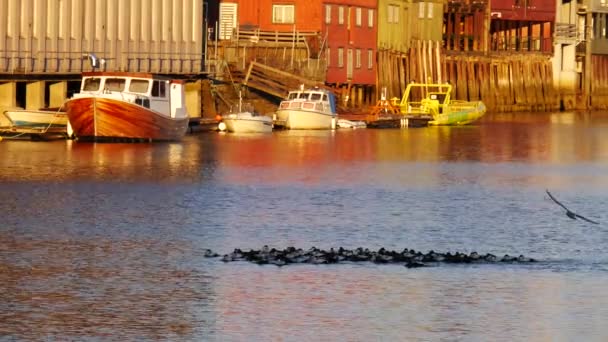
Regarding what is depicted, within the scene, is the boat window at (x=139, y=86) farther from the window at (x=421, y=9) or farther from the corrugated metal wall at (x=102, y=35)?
the window at (x=421, y=9)

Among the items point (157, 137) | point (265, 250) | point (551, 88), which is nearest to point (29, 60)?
point (157, 137)

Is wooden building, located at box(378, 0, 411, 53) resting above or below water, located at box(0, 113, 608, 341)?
above

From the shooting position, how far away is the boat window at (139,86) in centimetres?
6406

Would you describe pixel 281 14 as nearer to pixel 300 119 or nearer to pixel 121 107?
pixel 300 119

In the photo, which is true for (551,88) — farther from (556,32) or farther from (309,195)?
(309,195)

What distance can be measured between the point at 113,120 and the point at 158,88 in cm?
223

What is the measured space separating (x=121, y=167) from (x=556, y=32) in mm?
84706

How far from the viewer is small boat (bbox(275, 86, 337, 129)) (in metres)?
81.0

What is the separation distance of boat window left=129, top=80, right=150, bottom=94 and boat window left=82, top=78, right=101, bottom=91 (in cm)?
123

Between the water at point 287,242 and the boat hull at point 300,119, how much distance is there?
61.2 ft

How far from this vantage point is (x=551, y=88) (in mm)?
132125

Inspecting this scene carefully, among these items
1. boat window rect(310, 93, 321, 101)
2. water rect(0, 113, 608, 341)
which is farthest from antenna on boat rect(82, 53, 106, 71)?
boat window rect(310, 93, 321, 101)

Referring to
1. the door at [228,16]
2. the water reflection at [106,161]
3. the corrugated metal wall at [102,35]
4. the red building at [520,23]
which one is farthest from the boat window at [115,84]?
the red building at [520,23]

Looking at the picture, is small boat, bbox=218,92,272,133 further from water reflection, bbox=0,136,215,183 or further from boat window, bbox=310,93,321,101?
water reflection, bbox=0,136,215,183
